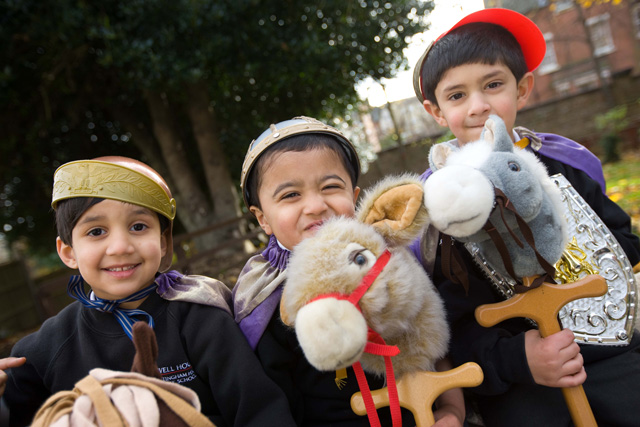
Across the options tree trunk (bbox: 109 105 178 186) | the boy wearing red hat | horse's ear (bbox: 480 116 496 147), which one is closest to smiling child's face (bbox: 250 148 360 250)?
the boy wearing red hat

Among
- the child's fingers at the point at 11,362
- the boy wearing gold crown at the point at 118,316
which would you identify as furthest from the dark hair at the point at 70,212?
the child's fingers at the point at 11,362

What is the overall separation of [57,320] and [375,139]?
15.6 metres

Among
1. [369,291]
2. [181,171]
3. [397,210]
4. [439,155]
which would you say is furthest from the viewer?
[181,171]

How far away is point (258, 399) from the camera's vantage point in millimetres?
1401

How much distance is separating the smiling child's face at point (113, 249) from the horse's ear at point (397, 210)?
89cm

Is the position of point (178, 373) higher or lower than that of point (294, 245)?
lower

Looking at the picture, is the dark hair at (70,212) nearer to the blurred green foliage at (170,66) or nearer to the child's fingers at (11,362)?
the child's fingers at (11,362)

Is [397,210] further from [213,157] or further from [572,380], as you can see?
[213,157]

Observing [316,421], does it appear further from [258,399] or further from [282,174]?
[282,174]

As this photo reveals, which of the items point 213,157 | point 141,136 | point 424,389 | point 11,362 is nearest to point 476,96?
point 424,389

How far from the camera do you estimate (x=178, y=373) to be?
1521 mm

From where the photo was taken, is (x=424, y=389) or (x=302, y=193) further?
(x=302, y=193)

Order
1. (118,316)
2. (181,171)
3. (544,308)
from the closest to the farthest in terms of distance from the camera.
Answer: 1. (544,308)
2. (118,316)
3. (181,171)

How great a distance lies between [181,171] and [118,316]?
20.2 feet
